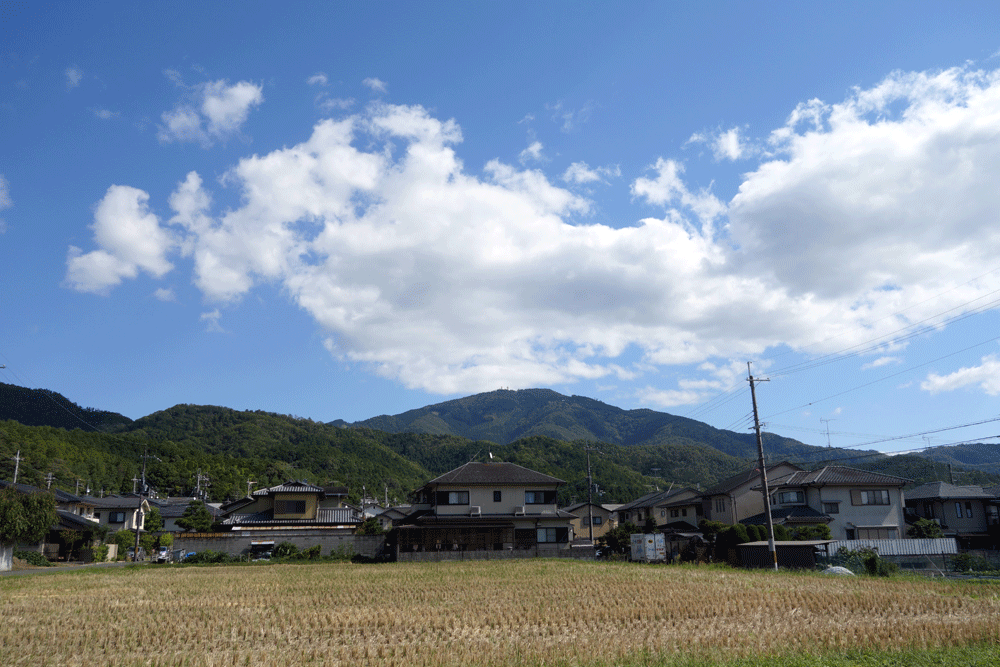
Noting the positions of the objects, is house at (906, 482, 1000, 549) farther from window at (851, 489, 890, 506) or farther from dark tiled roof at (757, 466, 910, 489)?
window at (851, 489, 890, 506)

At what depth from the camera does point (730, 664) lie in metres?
11.2

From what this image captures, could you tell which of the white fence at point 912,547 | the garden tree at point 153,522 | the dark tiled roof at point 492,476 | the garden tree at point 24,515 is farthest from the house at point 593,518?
the garden tree at point 24,515

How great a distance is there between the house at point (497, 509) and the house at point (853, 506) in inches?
636

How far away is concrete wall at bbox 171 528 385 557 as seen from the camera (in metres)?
43.7

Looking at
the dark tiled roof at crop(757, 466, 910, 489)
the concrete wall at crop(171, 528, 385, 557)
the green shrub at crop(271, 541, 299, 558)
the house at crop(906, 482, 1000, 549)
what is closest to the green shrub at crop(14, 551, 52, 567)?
the concrete wall at crop(171, 528, 385, 557)

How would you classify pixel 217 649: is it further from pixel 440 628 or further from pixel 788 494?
pixel 788 494

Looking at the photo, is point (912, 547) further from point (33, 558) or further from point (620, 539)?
point (33, 558)

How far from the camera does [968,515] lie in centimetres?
4719

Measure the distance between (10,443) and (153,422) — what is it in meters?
89.4

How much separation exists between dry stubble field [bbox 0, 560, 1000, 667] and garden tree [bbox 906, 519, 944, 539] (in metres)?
22.7

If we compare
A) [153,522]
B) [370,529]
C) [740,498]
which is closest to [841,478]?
[740,498]

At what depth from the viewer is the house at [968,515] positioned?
46250 mm

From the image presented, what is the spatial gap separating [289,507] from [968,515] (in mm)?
53356

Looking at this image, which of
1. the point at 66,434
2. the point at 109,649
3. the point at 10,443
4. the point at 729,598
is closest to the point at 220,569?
the point at 109,649
